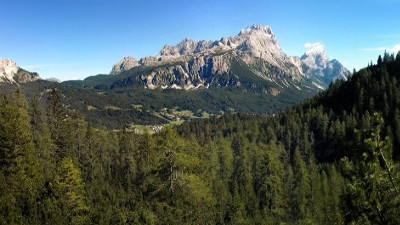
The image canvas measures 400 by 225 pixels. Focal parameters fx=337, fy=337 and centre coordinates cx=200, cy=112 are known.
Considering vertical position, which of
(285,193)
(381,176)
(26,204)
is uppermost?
(381,176)

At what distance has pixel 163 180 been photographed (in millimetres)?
57156

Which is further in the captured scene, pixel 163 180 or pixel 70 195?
pixel 70 195

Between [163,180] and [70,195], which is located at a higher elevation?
[163,180]

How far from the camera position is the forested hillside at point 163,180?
61.3ft

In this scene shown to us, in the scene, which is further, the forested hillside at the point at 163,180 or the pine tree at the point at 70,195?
the pine tree at the point at 70,195

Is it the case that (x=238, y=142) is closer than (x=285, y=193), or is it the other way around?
(x=285, y=193)

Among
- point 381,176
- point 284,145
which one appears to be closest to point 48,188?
point 381,176

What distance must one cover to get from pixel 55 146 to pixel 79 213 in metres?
23.9

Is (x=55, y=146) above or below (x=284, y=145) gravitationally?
above

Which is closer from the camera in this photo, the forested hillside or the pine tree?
the forested hillside

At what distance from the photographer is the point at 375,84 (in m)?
163

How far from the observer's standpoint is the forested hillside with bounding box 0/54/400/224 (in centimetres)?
1869

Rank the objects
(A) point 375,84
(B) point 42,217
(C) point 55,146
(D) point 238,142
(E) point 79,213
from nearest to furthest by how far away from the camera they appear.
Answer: (B) point 42,217 → (E) point 79,213 → (C) point 55,146 → (D) point 238,142 → (A) point 375,84

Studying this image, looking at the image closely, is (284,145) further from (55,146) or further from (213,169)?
(55,146)
